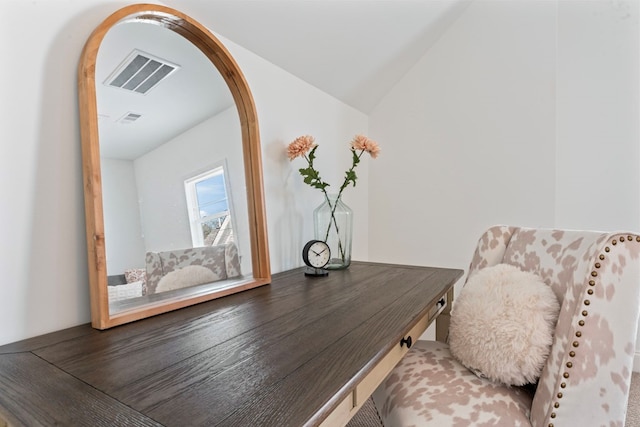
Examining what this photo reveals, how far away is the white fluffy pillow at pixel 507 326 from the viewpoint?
93 cm

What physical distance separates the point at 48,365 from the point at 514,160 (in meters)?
2.48

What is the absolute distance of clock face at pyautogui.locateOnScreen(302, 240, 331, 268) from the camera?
1.54m

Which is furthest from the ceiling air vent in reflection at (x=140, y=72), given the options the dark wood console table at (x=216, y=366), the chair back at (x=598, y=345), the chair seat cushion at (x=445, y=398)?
the chair back at (x=598, y=345)

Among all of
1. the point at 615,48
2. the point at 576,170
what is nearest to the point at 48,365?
the point at 576,170

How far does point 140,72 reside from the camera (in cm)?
101

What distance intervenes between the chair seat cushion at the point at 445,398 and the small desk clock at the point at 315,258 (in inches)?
21.2

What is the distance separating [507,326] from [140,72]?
4.37 ft

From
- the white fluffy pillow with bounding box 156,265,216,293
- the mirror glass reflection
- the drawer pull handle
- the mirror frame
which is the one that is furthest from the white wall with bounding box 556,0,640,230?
the white fluffy pillow with bounding box 156,265,216,293

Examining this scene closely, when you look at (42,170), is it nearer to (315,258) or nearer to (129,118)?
(129,118)

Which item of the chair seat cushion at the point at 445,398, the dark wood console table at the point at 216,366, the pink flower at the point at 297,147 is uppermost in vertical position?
the pink flower at the point at 297,147

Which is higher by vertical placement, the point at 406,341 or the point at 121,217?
the point at 121,217

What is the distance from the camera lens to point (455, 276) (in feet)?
4.98

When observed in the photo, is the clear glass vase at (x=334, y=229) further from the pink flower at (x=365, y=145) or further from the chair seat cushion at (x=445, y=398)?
the chair seat cushion at (x=445, y=398)

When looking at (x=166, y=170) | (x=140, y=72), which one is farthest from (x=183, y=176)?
(x=140, y=72)
